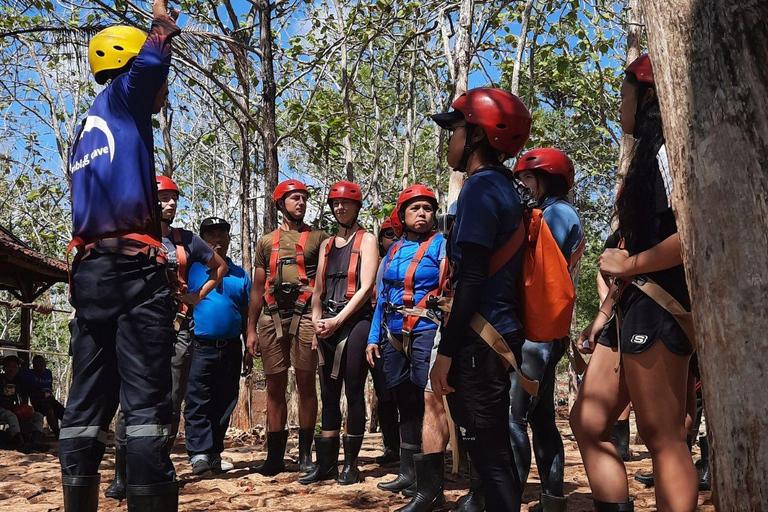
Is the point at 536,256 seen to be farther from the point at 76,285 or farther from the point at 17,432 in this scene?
the point at 17,432

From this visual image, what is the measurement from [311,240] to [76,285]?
3.32 m

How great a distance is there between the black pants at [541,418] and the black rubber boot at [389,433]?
278 centimetres

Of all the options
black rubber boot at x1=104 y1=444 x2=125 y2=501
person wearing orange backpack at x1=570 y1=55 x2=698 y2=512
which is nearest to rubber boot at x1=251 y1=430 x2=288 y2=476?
black rubber boot at x1=104 y1=444 x2=125 y2=501

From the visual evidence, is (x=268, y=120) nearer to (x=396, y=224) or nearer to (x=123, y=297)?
(x=396, y=224)

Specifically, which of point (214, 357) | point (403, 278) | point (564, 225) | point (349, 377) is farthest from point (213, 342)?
point (564, 225)

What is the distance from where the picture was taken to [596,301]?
29.6m

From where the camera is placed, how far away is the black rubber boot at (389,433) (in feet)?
23.7

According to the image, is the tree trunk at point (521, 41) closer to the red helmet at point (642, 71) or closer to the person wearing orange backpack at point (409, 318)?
the person wearing orange backpack at point (409, 318)

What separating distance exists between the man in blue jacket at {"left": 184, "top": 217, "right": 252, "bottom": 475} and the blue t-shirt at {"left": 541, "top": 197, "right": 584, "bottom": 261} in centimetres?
376

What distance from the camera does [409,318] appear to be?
18.2 ft

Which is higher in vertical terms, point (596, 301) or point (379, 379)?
point (596, 301)

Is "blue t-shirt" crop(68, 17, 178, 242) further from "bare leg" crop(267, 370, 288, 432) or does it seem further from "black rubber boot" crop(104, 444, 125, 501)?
"bare leg" crop(267, 370, 288, 432)

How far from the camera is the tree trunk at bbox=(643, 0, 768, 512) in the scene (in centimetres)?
204

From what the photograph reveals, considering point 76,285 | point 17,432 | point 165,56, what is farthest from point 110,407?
point 17,432
